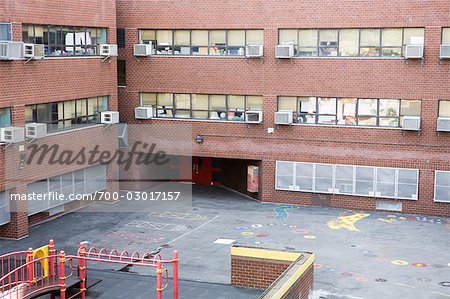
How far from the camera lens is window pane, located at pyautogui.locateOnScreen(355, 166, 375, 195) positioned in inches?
1281

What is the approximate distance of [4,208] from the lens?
90.1ft

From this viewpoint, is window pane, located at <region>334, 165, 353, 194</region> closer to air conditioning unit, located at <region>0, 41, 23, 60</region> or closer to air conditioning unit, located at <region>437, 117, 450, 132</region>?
air conditioning unit, located at <region>437, 117, 450, 132</region>

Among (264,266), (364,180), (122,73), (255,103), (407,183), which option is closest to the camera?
(264,266)

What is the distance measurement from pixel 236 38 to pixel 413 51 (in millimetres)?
8350

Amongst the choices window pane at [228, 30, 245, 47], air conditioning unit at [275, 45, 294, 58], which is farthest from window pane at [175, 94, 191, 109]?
air conditioning unit at [275, 45, 294, 58]

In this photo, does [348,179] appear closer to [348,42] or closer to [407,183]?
[407,183]

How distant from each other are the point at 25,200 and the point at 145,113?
910cm

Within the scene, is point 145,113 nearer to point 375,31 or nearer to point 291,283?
point 375,31

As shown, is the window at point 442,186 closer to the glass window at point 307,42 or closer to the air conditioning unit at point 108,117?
the glass window at point 307,42

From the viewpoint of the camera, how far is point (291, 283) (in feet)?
56.0

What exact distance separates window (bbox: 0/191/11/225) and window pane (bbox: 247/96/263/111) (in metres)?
12.3

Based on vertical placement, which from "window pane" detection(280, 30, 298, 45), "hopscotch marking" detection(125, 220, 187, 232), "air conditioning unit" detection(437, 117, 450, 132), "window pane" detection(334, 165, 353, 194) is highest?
"window pane" detection(280, 30, 298, 45)

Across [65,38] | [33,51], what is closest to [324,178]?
[65,38]

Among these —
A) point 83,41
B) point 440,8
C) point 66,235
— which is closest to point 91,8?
point 83,41
